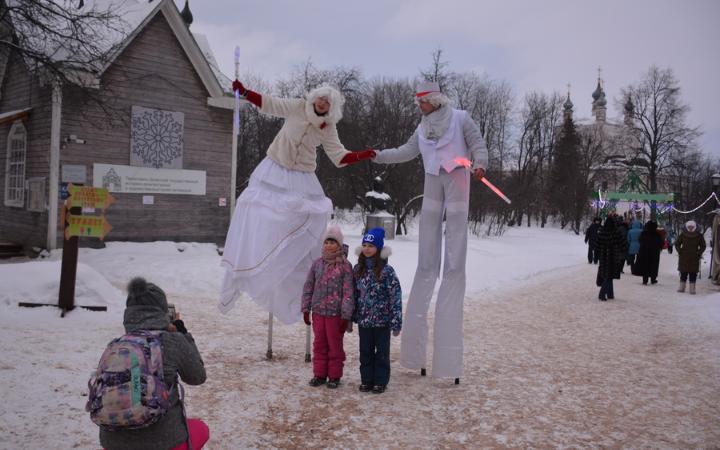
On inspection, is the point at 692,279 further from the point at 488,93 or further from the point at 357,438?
the point at 488,93

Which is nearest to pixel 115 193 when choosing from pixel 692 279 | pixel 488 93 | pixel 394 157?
pixel 394 157

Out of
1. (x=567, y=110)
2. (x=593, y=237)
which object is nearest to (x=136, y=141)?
(x=593, y=237)

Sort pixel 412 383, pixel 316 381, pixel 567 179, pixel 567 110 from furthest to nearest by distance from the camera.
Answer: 1. pixel 567 110
2. pixel 567 179
3. pixel 412 383
4. pixel 316 381

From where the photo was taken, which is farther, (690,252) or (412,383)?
(690,252)

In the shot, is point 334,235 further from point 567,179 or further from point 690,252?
point 567,179

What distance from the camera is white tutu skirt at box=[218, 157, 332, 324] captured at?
5316 mm

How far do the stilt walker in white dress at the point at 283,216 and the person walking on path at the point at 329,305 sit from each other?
39 centimetres

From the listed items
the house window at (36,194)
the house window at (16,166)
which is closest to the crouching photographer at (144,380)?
the house window at (36,194)

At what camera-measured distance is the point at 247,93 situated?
5.30 metres

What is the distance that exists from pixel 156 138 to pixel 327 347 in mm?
11321

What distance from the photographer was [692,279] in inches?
523

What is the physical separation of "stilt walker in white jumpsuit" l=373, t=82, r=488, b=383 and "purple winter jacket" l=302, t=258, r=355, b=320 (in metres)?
0.79

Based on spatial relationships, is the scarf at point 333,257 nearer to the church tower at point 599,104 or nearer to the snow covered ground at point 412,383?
the snow covered ground at point 412,383

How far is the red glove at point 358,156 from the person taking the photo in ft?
18.4
